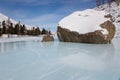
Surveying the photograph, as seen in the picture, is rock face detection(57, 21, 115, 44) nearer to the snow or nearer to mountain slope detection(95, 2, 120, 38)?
the snow

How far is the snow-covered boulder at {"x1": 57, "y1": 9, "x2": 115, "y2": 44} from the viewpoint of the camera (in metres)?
12.1

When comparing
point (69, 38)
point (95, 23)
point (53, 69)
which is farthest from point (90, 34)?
point (53, 69)

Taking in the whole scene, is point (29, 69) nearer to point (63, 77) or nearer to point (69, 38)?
point (63, 77)

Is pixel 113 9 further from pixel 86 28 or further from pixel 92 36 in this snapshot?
pixel 92 36

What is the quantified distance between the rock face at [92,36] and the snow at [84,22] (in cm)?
21

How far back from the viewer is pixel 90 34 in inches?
483

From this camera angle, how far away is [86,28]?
12.7 m

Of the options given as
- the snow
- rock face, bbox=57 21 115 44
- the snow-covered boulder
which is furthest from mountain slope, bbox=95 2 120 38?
rock face, bbox=57 21 115 44

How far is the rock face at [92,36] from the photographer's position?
12.0 m

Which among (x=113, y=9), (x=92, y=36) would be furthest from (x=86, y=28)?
(x=113, y=9)

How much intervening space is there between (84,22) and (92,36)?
144 centimetres

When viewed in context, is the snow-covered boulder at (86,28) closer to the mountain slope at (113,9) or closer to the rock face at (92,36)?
the rock face at (92,36)

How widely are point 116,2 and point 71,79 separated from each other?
45.3 metres

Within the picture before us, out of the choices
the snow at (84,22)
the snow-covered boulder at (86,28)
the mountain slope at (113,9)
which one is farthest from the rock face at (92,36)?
the mountain slope at (113,9)
